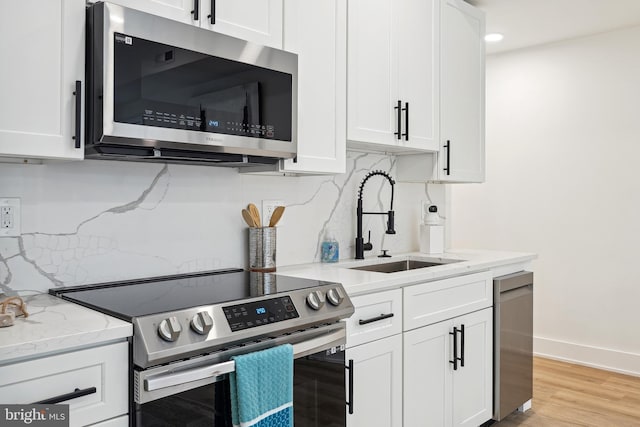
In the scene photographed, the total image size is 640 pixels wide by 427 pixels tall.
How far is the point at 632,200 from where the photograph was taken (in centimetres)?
383

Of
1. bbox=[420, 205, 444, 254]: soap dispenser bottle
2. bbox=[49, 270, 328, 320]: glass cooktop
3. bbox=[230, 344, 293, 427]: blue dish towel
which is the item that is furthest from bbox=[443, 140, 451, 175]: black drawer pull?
bbox=[230, 344, 293, 427]: blue dish towel

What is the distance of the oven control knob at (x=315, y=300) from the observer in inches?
66.6

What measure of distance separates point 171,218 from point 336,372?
33.6 inches

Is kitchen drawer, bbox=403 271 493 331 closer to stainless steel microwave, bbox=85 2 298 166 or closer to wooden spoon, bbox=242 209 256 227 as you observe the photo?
wooden spoon, bbox=242 209 256 227

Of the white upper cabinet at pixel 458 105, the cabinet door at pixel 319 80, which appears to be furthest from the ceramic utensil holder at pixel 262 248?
the white upper cabinet at pixel 458 105

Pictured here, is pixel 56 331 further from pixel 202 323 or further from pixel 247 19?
pixel 247 19

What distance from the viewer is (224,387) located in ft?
4.74

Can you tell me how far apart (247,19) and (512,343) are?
2214mm

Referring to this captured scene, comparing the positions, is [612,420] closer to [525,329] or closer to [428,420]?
[525,329]

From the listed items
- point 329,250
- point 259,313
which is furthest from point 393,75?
point 259,313

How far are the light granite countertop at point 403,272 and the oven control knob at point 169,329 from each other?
0.73 meters

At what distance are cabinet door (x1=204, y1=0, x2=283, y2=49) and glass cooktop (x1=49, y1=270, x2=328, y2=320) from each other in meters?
0.88

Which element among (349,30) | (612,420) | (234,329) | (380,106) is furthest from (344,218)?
(612,420)

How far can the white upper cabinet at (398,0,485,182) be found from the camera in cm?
299
